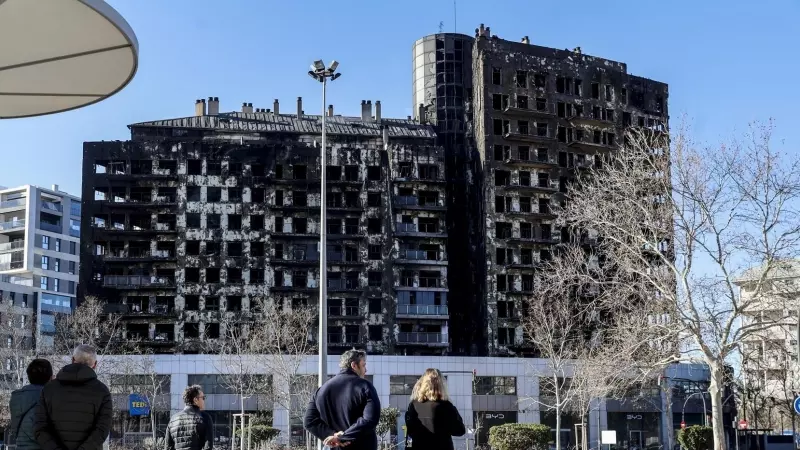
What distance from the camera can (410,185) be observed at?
85688 millimetres

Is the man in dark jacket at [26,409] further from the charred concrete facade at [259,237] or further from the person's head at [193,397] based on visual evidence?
the charred concrete facade at [259,237]

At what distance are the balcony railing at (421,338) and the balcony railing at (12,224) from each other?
6108 cm

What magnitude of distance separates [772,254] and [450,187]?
62.6 metres

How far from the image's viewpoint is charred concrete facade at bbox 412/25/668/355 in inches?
3329

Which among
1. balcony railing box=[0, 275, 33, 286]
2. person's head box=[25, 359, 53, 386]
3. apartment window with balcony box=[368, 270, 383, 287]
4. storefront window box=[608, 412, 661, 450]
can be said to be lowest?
storefront window box=[608, 412, 661, 450]

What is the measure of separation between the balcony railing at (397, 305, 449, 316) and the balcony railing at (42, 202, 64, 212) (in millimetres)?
61093

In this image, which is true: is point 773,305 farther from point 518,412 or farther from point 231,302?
point 231,302

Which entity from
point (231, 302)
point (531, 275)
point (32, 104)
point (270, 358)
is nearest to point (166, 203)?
point (231, 302)

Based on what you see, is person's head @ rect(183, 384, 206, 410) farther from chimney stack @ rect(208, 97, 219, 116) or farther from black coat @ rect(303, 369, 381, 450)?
chimney stack @ rect(208, 97, 219, 116)

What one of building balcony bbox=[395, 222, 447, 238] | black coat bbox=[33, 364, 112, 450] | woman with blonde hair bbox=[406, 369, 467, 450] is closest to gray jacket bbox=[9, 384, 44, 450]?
black coat bbox=[33, 364, 112, 450]

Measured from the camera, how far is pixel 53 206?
418ft

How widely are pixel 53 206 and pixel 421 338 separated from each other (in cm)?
6366

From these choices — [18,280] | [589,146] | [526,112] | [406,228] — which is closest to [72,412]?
[406,228]

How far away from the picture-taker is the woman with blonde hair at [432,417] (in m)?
11.0
